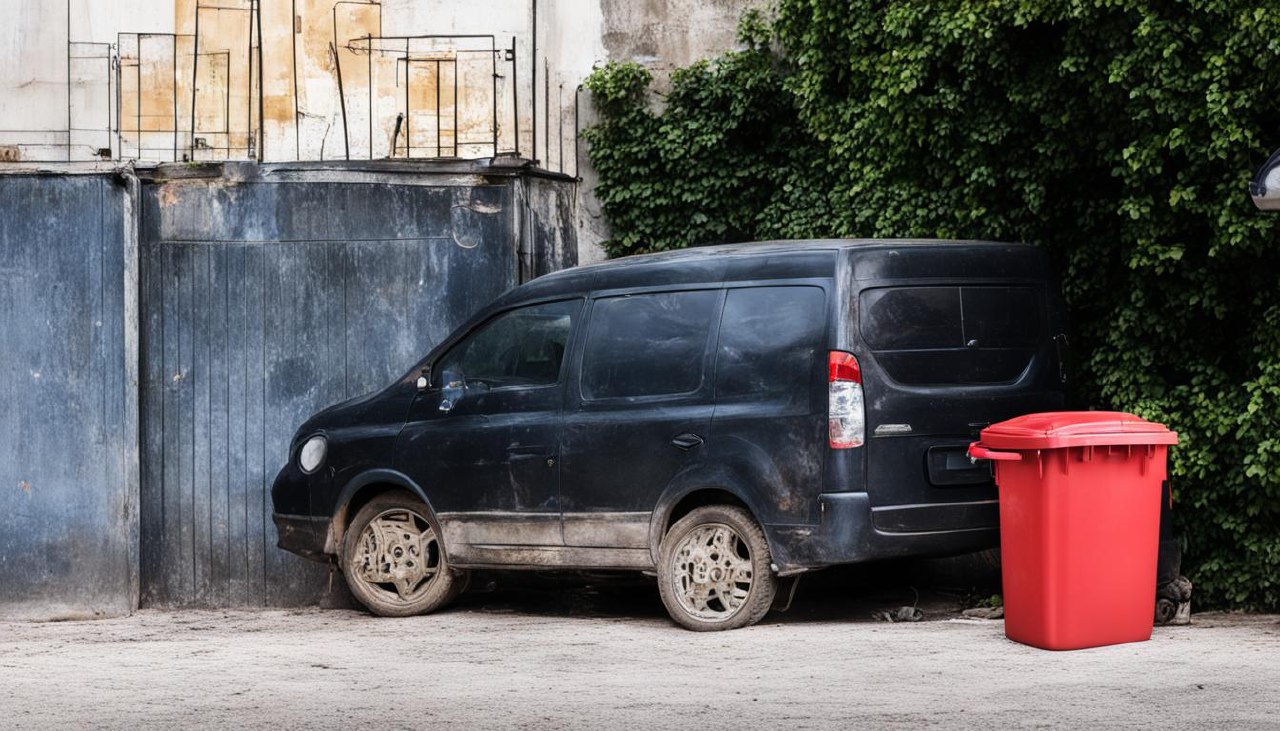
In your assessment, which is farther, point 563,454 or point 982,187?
point 982,187

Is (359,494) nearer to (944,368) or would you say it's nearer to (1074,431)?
(944,368)

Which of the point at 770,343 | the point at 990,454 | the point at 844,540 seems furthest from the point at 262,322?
the point at 990,454

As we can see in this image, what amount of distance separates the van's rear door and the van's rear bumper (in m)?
0.05

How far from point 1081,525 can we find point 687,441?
2056mm

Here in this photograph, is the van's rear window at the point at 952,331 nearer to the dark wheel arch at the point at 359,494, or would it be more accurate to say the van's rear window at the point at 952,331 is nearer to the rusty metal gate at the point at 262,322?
the dark wheel arch at the point at 359,494

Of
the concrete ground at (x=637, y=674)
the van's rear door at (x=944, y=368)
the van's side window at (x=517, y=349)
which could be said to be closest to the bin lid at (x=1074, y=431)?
the van's rear door at (x=944, y=368)

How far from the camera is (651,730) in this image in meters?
6.09

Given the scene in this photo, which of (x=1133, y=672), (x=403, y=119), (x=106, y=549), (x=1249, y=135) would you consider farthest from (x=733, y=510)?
(x=403, y=119)

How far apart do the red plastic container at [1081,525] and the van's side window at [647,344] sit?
5.50ft

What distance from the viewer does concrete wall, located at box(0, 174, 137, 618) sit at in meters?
10.9

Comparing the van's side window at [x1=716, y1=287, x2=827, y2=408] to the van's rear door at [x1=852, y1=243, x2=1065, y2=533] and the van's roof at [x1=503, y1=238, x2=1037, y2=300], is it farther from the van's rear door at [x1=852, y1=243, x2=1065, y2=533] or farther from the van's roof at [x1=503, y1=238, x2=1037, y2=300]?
the van's rear door at [x1=852, y1=243, x2=1065, y2=533]

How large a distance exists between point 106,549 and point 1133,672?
6.70 meters

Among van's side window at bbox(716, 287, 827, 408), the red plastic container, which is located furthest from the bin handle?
van's side window at bbox(716, 287, 827, 408)

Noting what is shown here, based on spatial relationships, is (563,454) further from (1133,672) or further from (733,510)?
(1133,672)
